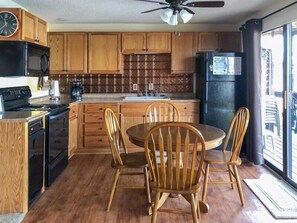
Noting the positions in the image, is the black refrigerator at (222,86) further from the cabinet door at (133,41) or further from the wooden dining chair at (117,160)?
the wooden dining chair at (117,160)

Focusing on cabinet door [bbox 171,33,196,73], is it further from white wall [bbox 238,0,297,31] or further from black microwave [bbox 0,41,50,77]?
black microwave [bbox 0,41,50,77]

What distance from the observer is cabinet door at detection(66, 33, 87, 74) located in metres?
4.98

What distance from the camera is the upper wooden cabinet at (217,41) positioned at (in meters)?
4.98

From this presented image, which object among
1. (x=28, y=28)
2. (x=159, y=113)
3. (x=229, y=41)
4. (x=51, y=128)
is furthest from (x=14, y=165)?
(x=229, y=41)

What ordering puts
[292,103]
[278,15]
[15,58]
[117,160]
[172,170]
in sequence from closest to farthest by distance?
1. [172,170]
2. [117,160]
3. [15,58]
4. [292,103]
5. [278,15]

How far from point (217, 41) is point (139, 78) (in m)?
1.56

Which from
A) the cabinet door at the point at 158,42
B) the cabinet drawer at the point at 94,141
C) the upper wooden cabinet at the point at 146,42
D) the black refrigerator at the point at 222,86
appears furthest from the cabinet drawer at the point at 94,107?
the black refrigerator at the point at 222,86

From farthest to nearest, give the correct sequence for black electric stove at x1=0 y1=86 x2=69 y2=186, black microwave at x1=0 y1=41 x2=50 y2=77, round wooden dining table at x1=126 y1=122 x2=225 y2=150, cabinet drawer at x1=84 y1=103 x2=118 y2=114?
cabinet drawer at x1=84 y1=103 x2=118 y2=114, black electric stove at x1=0 y1=86 x2=69 y2=186, black microwave at x1=0 y1=41 x2=50 y2=77, round wooden dining table at x1=126 y1=122 x2=225 y2=150

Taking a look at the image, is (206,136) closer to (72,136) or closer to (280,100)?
(280,100)

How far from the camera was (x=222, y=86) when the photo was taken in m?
4.55

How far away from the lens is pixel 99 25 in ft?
17.1

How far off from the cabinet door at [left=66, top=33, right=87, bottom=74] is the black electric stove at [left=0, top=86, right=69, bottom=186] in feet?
4.18

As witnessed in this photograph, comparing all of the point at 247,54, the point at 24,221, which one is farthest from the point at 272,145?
the point at 24,221

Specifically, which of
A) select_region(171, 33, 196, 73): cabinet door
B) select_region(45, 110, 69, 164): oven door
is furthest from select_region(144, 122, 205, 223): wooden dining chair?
select_region(171, 33, 196, 73): cabinet door
